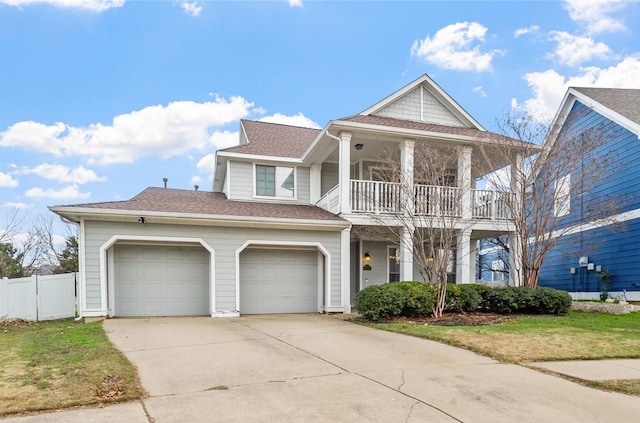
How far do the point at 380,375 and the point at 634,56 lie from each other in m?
19.6

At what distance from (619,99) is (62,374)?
1959 cm

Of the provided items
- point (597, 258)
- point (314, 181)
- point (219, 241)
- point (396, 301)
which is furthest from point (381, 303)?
point (597, 258)

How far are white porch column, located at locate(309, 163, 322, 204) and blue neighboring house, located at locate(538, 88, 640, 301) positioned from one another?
7492 mm

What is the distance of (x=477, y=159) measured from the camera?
14.4 m

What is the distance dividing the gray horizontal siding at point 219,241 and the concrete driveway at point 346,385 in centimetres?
361

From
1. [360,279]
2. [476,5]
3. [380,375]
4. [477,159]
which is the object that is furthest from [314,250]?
[476,5]

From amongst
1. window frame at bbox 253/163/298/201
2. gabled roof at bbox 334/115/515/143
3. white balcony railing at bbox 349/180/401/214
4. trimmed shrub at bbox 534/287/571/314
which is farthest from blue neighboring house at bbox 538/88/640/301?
window frame at bbox 253/163/298/201

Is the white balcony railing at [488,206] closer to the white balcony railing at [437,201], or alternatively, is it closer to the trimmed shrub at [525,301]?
the white balcony railing at [437,201]

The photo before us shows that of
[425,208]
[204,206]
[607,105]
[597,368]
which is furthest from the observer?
[607,105]

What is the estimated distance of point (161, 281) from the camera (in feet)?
38.9

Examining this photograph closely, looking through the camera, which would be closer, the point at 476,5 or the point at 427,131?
the point at 427,131

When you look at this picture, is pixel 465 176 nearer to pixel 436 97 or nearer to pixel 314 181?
pixel 436 97

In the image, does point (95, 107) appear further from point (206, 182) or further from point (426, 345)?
point (426, 345)

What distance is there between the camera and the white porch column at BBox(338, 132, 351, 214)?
12.6 m
